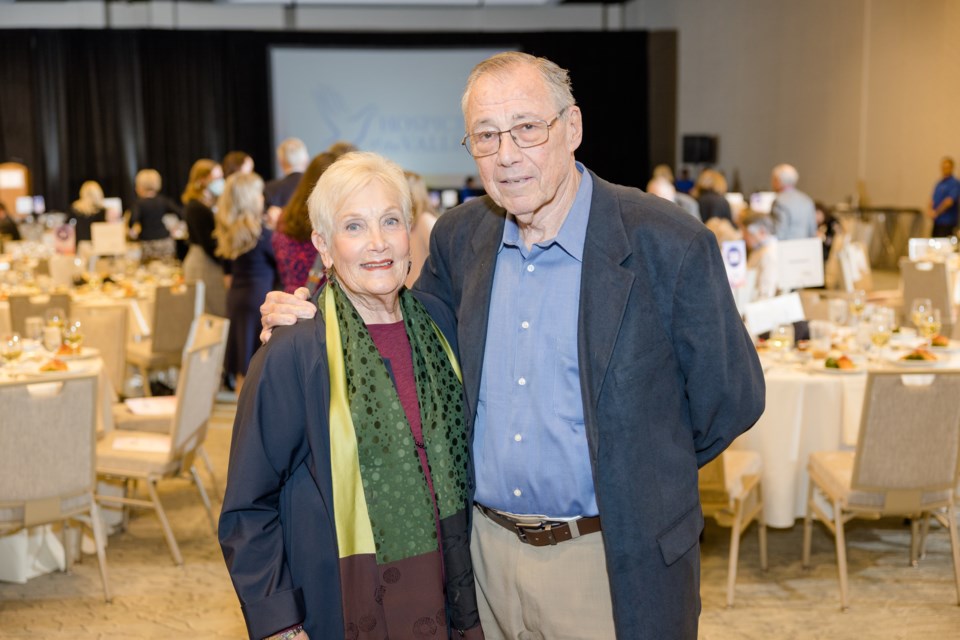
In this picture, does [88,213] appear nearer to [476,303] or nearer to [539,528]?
[476,303]

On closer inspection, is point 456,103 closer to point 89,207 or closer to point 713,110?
point 713,110

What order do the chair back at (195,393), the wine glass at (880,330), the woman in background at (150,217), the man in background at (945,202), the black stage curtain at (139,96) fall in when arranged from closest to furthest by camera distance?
the chair back at (195,393) → the wine glass at (880,330) → the woman in background at (150,217) → the man in background at (945,202) → the black stage curtain at (139,96)

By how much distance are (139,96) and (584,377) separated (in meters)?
17.2

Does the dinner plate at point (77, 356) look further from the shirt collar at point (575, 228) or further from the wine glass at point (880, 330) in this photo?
the wine glass at point (880, 330)

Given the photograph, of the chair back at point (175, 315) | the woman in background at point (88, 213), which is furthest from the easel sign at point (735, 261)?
the woman in background at point (88, 213)

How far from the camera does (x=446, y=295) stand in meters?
2.30

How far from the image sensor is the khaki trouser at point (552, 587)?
1972mm

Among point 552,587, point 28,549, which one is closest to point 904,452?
point 552,587

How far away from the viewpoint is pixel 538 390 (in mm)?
1929

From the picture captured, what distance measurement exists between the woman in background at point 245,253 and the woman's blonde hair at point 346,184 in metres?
4.86

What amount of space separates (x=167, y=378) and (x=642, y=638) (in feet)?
20.4

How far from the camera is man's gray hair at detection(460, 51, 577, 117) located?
1.90 metres

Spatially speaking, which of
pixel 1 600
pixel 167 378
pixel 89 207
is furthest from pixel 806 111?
pixel 1 600

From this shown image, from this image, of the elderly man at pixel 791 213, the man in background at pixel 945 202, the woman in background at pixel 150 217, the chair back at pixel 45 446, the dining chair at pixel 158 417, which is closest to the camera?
the chair back at pixel 45 446
